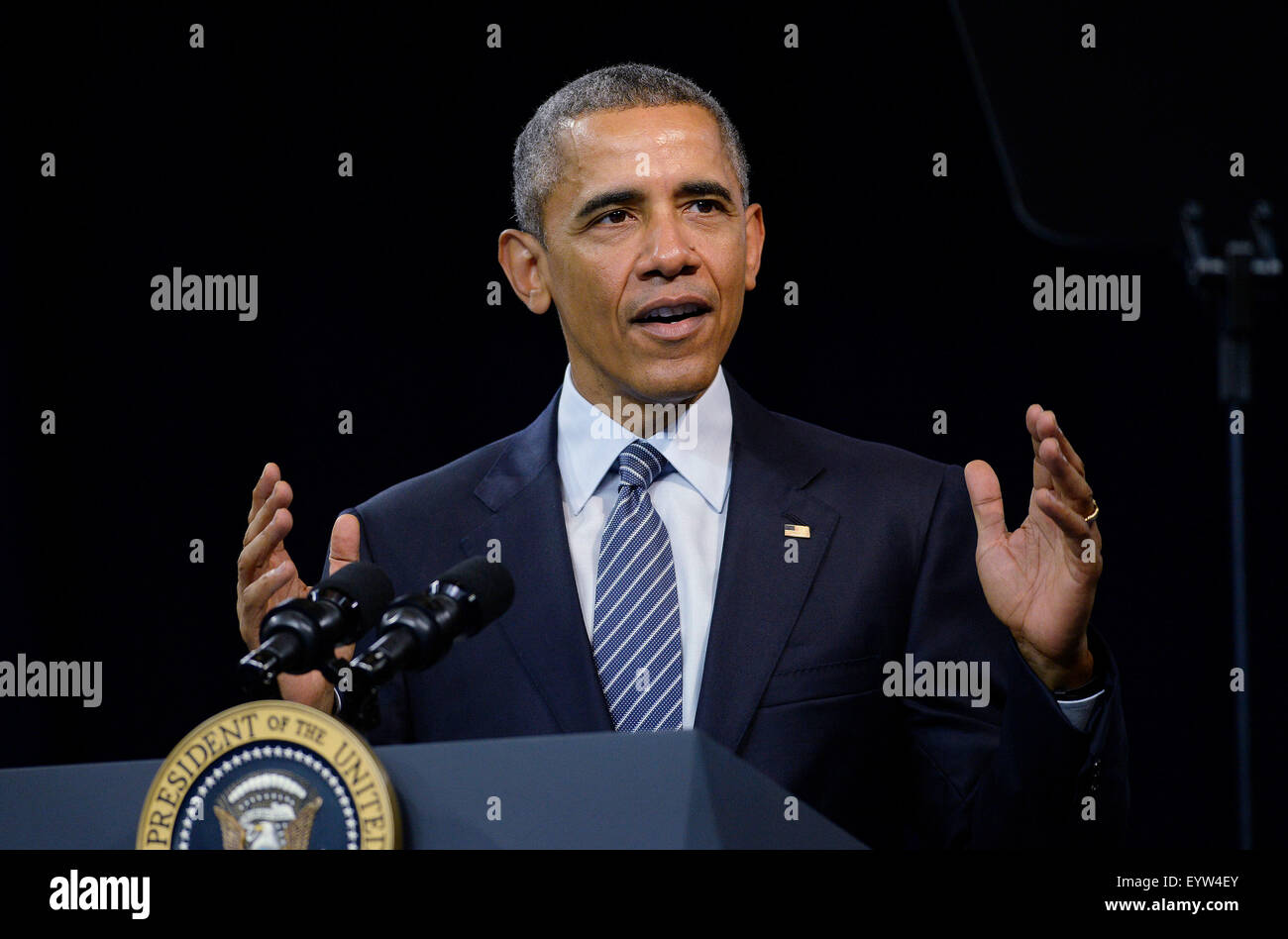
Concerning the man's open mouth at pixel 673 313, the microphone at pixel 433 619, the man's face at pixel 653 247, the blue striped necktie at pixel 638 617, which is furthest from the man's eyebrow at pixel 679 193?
the microphone at pixel 433 619

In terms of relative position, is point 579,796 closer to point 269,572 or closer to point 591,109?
point 269,572

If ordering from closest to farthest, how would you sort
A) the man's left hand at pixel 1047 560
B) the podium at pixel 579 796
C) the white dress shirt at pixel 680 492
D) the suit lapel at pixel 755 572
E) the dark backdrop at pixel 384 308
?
the podium at pixel 579 796 < the man's left hand at pixel 1047 560 < the suit lapel at pixel 755 572 < the white dress shirt at pixel 680 492 < the dark backdrop at pixel 384 308

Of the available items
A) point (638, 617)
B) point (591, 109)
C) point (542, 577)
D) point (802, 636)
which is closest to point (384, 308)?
point (591, 109)

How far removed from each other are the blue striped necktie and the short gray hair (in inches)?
19.4

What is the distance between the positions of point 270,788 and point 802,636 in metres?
0.85

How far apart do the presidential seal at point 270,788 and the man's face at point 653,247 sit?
970 mm

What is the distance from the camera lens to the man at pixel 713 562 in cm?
172

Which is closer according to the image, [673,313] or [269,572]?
[269,572]

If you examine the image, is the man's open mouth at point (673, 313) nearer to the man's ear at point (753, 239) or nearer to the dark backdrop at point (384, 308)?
the man's ear at point (753, 239)

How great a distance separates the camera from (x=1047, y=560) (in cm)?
172

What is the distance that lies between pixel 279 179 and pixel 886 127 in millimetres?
1118

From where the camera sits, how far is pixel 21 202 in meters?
2.81

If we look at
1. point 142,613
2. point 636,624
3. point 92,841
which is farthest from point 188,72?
point 92,841

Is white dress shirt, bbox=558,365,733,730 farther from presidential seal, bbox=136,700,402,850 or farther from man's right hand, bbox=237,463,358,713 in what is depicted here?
presidential seal, bbox=136,700,402,850
